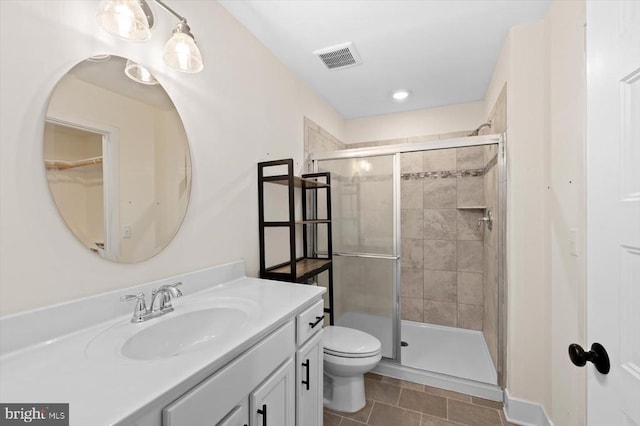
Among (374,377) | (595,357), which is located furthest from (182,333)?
(374,377)

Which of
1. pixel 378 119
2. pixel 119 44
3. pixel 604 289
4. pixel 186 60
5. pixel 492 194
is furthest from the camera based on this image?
pixel 378 119

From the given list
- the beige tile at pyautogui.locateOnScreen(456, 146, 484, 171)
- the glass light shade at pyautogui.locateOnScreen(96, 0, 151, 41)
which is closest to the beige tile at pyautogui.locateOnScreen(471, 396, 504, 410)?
the beige tile at pyautogui.locateOnScreen(456, 146, 484, 171)

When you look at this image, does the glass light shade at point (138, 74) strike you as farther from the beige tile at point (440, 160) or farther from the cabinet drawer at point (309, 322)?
the beige tile at point (440, 160)

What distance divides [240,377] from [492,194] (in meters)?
2.27

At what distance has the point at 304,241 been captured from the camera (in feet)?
7.60

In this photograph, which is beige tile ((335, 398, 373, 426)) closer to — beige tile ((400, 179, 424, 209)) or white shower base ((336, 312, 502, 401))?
white shower base ((336, 312, 502, 401))

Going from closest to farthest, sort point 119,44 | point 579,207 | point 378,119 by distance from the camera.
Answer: point 119,44, point 579,207, point 378,119

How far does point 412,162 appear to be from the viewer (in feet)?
10.0

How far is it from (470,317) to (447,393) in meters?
1.15

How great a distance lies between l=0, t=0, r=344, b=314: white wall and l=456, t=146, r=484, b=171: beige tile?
5.67 ft

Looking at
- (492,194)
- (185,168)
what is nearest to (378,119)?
(492,194)

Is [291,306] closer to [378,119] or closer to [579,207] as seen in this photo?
[579,207]

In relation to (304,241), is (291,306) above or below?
below

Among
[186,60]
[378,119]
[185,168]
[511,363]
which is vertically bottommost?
[511,363]
